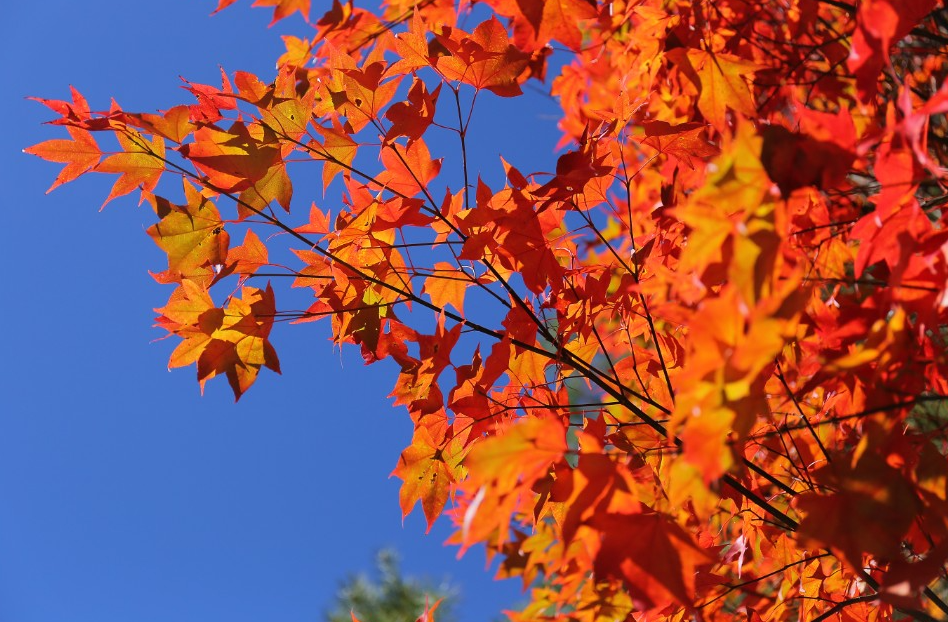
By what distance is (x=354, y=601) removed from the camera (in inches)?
446

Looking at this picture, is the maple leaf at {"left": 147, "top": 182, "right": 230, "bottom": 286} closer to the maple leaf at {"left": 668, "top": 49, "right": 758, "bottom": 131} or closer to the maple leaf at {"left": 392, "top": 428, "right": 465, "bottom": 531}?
the maple leaf at {"left": 392, "top": 428, "right": 465, "bottom": 531}

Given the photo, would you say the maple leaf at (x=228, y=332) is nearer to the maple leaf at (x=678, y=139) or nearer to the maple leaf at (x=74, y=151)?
the maple leaf at (x=74, y=151)

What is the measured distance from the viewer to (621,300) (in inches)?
53.9

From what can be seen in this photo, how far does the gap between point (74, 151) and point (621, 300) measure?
1034 mm

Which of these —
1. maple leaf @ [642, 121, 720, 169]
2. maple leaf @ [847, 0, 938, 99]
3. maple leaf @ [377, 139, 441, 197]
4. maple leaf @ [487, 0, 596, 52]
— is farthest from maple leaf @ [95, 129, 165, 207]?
maple leaf @ [847, 0, 938, 99]

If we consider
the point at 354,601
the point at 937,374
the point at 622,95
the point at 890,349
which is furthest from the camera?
the point at 354,601

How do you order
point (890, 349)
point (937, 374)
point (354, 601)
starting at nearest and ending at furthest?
point (890, 349), point (937, 374), point (354, 601)

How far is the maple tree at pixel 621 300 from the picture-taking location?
0.69 metres

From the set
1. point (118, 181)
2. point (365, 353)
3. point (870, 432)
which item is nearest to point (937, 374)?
point (870, 432)

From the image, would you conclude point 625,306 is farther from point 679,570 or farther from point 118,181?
point 118,181

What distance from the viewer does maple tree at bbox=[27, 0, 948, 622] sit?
69cm

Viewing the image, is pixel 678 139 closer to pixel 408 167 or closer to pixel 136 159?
pixel 408 167

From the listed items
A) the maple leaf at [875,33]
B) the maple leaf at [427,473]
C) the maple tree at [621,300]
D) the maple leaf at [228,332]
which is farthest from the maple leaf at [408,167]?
the maple leaf at [875,33]

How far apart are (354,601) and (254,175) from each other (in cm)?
1147
